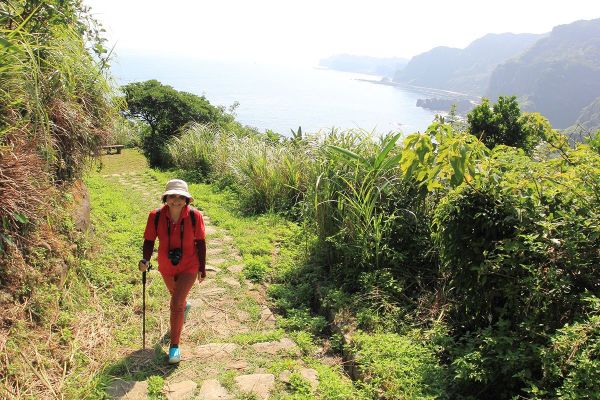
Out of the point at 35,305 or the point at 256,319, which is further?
the point at 256,319

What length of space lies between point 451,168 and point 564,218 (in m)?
0.80

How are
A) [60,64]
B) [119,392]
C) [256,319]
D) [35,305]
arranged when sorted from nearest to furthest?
[119,392], [35,305], [60,64], [256,319]

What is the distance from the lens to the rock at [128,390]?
2.93 metres

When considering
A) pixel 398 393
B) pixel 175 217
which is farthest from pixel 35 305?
pixel 398 393

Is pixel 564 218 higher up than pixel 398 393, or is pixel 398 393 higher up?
pixel 564 218

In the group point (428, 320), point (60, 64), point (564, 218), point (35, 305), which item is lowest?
point (428, 320)

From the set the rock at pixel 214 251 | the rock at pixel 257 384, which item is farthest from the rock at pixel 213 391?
the rock at pixel 214 251

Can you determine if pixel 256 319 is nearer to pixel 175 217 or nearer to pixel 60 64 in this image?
pixel 175 217

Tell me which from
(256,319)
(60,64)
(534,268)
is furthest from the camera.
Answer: (256,319)

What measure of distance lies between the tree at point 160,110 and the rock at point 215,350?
13.3m

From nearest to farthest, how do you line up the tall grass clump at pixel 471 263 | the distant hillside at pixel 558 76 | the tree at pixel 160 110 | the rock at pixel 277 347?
the tall grass clump at pixel 471 263
the rock at pixel 277 347
the tree at pixel 160 110
the distant hillside at pixel 558 76

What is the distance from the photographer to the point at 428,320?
3760 mm

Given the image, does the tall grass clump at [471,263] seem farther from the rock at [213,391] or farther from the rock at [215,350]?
the rock at [213,391]

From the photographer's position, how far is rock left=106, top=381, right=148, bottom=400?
2926 millimetres
